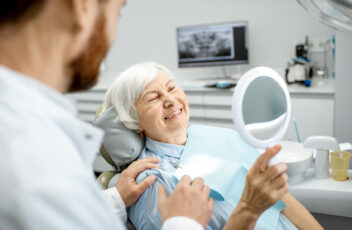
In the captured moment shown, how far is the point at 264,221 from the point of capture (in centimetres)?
128

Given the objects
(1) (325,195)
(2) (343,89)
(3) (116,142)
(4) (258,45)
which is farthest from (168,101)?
(4) (258,45)

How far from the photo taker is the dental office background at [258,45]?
2557 mm

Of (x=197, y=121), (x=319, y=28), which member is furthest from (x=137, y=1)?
(x=319, y=28)

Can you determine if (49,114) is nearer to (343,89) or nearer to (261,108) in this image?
(261,108)

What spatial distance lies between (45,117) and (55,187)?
119mm

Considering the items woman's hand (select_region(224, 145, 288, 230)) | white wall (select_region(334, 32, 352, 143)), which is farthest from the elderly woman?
white wall (select_region(334, 32, 352, 143))

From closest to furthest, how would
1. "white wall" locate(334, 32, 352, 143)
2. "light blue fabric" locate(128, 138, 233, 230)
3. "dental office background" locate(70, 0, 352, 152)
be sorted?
"light blue fabric" locate(128, 138, 233, 230), "white wall" locate(334, 32, 352, 143), "dental office background" locate(70, 0, 352, 152)

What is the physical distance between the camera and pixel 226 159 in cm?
151

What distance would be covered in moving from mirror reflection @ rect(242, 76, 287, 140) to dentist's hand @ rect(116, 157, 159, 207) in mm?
486

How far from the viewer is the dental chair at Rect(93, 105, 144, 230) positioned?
1.50 metres

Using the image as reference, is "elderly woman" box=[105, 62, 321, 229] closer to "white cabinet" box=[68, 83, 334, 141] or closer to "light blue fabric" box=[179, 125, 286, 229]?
"light blue fabric" box=[179, 125, 286, 229]

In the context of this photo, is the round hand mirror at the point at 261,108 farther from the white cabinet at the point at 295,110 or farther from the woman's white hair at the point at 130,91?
the white cabinet at the point at 295,110

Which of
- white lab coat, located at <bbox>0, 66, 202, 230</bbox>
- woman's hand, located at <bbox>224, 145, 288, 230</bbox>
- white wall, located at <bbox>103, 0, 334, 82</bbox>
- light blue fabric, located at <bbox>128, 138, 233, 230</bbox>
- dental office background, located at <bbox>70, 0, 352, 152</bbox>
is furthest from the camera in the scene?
white wall, located at <bbox>103, 0, 334, 82</bbox>

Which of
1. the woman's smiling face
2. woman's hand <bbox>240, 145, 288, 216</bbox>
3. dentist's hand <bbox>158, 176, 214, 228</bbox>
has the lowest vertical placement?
dentist's hand <bbox>158, 176, 214, 228</bbox>
